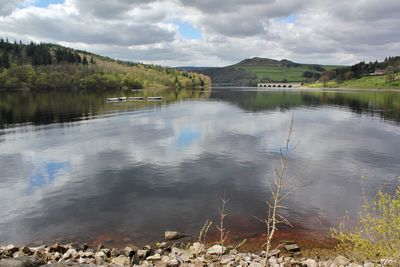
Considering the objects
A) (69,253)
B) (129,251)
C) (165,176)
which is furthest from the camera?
(165,176)

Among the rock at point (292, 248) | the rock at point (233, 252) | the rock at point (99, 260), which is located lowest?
the rock at point (292, 248)

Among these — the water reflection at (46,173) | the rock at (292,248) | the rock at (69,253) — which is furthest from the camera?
the water reflection at (46,173)

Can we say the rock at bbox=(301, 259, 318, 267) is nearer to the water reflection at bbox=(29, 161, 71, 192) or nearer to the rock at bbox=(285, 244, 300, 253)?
the rock at bbox=(285, 244, 300, 253)

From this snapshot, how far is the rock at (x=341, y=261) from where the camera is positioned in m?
23.5

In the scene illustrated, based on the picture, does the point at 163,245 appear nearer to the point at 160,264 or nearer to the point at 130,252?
the point at 130,252

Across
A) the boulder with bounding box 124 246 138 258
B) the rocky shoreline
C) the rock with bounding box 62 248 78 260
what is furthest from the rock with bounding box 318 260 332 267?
the rock with bounding box 62 248 78 260

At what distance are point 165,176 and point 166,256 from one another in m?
21.9

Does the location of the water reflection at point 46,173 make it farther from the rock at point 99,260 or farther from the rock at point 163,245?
the rock at point 163,245

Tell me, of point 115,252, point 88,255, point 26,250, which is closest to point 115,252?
point 115,252

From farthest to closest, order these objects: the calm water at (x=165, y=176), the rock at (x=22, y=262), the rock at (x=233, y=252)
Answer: the calm water at (x=165, y=176), the rock at (x=233, y=252), the rock at (x=22, y=262)

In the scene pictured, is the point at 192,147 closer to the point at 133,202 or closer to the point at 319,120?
the point at 133,202

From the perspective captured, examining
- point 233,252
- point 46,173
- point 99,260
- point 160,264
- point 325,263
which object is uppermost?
point 46,173

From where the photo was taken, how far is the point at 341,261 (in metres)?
23.7

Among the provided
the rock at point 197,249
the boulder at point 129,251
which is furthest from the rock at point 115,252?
the rock at point 197,249
